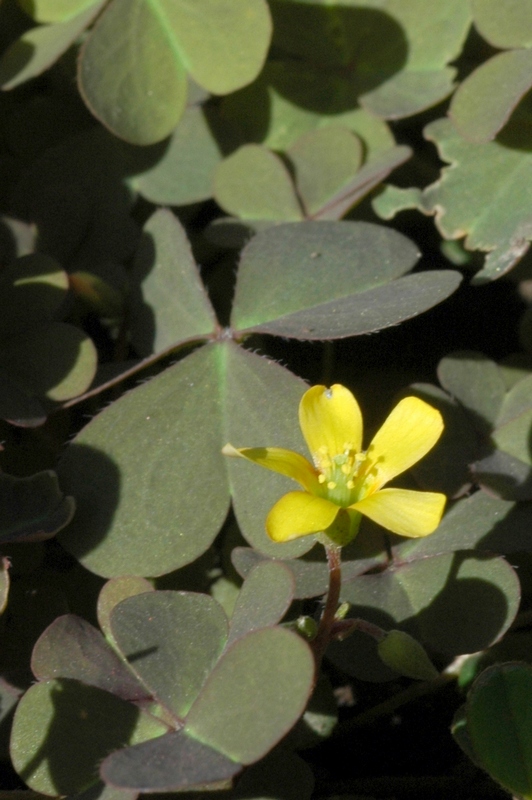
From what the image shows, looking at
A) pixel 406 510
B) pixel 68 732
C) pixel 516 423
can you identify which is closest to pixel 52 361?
pixel 68 732

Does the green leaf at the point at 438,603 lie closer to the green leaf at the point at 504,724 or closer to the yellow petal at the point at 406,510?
the green leaf at the point at 504,724

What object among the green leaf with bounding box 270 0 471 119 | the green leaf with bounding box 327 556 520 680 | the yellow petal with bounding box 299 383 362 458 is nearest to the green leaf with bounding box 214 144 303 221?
the green leaf with bounding box 270 0 471 119

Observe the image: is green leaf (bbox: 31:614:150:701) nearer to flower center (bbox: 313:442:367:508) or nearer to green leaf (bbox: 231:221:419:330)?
flower center (bbox: 313:442:367:508)

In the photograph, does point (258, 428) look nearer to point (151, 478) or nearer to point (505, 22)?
point (151, 478)

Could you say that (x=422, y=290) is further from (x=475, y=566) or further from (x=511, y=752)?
(x=511, y=752)

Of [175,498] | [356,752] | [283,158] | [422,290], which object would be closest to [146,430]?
[175,498]

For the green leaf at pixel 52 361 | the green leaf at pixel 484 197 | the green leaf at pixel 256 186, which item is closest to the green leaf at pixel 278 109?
the green leaf at pixel 256 186
